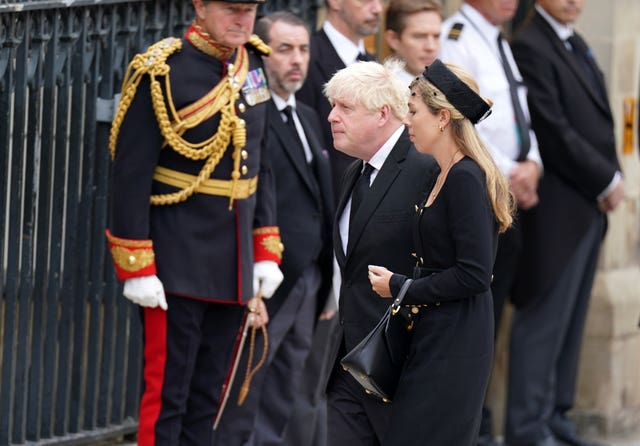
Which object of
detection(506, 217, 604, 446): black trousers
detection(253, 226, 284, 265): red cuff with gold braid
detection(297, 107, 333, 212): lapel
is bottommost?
detection(506, 217, 604, 446): black trousers

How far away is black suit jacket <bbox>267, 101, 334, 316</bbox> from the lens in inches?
288

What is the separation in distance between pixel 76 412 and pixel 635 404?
3684mm

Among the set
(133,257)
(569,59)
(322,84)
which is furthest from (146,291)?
(569,59)

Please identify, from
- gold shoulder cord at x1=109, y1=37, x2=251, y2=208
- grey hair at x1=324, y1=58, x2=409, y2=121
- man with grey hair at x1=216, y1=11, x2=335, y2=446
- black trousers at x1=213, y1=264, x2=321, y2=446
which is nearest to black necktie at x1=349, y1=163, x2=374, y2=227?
grey hair at x1=324, y1=58, x2=409, y2=121

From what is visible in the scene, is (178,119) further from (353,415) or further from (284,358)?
(284,358)

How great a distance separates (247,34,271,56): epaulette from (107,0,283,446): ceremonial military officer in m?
0.08

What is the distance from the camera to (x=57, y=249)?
6867mm

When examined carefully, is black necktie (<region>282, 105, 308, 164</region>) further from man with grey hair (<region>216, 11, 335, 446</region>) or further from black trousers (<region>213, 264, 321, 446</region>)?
black trousers (<region>213, 264, 321, 446</region>)

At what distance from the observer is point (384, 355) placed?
5.52m

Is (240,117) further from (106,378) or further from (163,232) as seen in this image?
(106,378)

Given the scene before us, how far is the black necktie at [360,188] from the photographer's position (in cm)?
589

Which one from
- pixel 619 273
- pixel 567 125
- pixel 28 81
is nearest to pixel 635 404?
pixel 619 273

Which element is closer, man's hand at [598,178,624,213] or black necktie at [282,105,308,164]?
black necktie at [282,105,308,164]

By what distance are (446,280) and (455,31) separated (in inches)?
127
